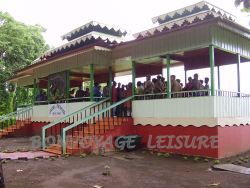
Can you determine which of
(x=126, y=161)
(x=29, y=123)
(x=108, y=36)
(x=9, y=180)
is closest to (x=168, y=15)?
(x=108, y=36)

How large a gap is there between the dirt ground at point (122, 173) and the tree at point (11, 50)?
19.8 m

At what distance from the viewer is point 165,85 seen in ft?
41.5

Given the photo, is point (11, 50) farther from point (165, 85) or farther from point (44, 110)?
point (165, 85)

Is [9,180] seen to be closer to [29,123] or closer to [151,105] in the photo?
[151,105]

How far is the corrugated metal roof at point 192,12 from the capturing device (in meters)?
12.4

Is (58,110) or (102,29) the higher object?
(102,29)

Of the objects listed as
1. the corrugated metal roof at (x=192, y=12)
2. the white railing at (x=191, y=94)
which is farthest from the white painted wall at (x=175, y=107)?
the corrugated metal roof at (x=192, y=12)

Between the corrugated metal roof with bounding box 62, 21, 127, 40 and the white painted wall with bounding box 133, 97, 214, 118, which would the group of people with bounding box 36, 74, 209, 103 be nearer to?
the white painted wall with bounding box 133, 97, 214, 118

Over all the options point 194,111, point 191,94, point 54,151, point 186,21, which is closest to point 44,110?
point 54,151

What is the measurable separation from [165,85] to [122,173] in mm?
4925

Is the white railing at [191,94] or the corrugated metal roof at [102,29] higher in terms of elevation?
the corrugated metal roof at [102,29]

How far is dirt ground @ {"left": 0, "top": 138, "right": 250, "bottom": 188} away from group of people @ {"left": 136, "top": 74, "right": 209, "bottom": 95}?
7.87 ft

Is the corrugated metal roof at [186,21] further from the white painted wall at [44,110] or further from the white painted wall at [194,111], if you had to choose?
the white painted wall at [44,110]

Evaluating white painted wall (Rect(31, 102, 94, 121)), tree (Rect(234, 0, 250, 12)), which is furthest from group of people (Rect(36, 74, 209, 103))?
tree (Rect(234, 0, 250, 12))
